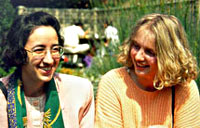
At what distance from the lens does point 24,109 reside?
2.44m

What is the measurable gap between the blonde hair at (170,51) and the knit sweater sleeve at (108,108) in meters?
0.37

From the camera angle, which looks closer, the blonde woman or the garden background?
the blonde woman

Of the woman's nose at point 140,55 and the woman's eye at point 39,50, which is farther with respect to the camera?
the woman's nose at point 140,55

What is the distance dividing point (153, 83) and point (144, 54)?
271 millimetres

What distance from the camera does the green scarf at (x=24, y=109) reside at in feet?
7.79

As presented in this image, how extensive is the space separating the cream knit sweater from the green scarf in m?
0.39

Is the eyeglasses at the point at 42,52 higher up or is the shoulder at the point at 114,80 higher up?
the eyeglasses at the point at 42,52

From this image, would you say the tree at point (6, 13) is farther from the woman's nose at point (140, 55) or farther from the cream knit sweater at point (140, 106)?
the woman's nose at point (140, 55)

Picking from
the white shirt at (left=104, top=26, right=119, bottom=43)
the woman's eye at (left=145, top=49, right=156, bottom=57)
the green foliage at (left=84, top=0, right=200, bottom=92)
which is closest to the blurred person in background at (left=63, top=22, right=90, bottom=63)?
the white shirt at (left=104, top=26, right=119, bottom=43)

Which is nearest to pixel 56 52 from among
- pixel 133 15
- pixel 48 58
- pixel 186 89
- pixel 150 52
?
pixel 48 58

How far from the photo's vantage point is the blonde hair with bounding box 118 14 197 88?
8.57 ft

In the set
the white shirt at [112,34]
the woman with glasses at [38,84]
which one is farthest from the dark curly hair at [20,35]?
the white shirt at [112,34]

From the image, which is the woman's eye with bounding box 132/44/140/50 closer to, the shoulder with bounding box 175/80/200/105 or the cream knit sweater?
the cream knit sweater

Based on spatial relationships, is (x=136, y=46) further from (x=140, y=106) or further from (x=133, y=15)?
(x=133, y=15)
